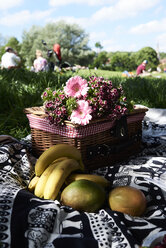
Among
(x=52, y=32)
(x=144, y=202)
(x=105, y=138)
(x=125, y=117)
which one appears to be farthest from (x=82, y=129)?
(x=52, y=32)

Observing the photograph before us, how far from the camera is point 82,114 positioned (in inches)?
91.2

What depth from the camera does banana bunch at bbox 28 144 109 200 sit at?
1.88 meters

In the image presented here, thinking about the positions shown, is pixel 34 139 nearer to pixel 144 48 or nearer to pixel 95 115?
pixel 95 115

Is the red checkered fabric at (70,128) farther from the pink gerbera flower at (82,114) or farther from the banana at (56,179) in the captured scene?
the banana at (56,179)

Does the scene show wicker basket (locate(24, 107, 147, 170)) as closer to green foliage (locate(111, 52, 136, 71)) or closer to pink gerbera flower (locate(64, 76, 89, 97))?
pink gerbera flower (locate(64, 76, 89, 97))

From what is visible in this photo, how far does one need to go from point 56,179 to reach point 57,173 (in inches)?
1.9

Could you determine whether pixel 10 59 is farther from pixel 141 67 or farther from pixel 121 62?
pixel 121 62

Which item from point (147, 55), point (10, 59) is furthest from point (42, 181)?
point (147, 55)

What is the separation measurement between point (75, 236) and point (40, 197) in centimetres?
54

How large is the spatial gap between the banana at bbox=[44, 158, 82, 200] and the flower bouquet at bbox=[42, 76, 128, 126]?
0.46m

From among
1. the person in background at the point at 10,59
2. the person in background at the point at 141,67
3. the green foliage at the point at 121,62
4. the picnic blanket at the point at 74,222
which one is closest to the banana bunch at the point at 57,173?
the picnic blanket at the point at 74,222

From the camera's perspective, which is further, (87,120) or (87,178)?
(87,120)

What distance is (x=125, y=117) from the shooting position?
2.72 metres

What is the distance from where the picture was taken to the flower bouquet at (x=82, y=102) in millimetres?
2326
